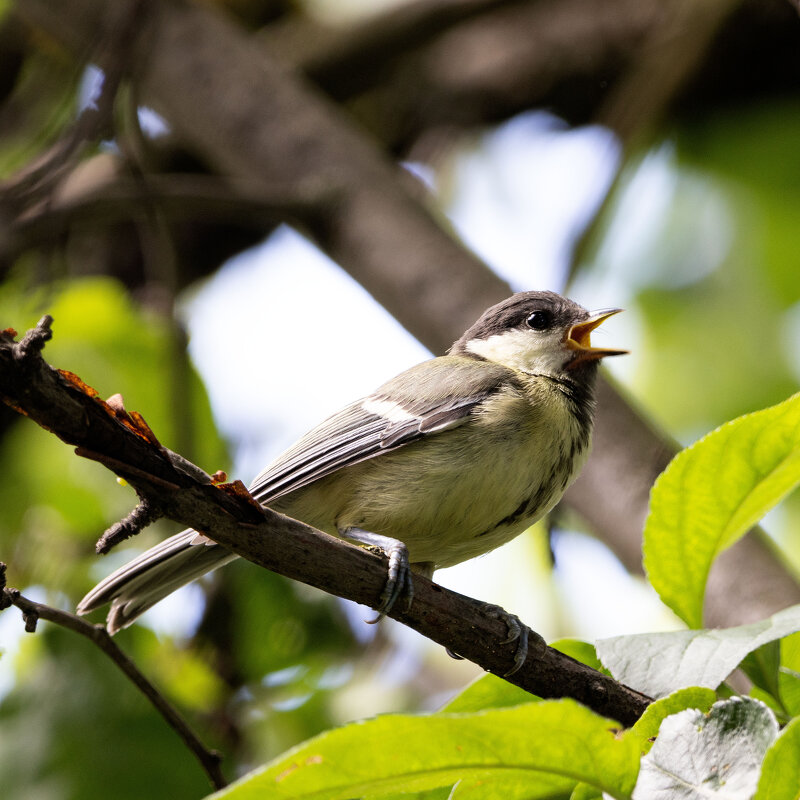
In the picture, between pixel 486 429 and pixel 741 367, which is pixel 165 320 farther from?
pixel 741 367

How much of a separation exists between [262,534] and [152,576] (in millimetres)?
1015

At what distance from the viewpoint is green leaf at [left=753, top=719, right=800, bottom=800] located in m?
1.18

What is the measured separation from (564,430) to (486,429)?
0.23 meters

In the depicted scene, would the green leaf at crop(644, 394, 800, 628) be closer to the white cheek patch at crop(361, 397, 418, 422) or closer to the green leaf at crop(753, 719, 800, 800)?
the green leaf at crop(753, 719, 800, 800)

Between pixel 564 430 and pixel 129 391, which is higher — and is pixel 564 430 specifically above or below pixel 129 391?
below

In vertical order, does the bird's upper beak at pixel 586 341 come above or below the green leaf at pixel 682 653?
above

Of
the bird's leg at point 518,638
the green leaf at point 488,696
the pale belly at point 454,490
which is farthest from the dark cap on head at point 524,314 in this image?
the green leaf at point 488,696

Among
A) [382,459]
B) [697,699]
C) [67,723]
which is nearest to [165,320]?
[382,459]

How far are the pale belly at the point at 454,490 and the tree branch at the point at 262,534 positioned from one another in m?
0.57

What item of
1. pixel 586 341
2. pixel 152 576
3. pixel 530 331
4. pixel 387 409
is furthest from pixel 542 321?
pixel 152 576

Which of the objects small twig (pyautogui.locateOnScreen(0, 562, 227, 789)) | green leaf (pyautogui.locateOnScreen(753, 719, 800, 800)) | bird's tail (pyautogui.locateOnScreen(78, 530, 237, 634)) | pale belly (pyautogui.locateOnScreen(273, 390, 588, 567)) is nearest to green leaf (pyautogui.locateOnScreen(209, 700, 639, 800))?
green leaf (pyautogui.locateOnScreen(753, 719, 800, 800))

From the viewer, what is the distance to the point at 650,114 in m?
3.60

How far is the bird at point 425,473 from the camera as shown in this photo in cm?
239

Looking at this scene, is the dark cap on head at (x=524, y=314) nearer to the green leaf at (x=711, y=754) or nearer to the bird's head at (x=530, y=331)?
the bird's head at (x=530, y=331)
